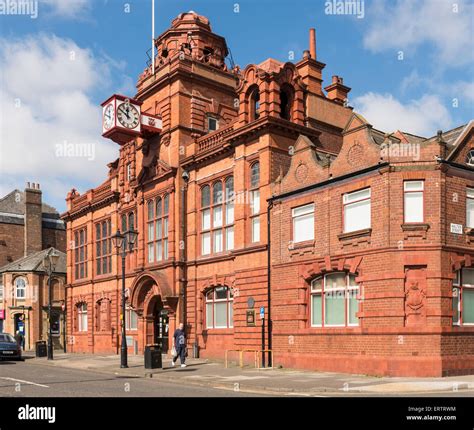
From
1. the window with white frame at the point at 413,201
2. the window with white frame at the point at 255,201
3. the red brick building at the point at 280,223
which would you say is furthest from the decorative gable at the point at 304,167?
the window with white frame at the point at 413,201

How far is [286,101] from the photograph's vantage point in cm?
3075

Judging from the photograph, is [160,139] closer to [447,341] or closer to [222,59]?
[222,59]

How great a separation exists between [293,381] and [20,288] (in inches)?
1671

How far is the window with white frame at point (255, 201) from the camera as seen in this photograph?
2897cm

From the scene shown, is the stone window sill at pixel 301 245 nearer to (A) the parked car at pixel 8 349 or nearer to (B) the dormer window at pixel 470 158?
(B) the dormer window at pixel 470 158

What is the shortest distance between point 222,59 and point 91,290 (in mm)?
18787

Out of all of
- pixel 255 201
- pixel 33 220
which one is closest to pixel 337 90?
pixel 255 201

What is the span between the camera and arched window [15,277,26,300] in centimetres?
5662

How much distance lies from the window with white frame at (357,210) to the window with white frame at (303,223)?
6.57ft

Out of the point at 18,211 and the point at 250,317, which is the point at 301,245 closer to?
the point at 250,317

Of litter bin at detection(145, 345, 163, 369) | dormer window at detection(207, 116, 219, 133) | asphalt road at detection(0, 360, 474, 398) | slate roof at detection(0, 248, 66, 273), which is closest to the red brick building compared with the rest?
dormer window at detection(207, 116, 219, 133)

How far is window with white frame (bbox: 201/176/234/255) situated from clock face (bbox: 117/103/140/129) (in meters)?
5.95
